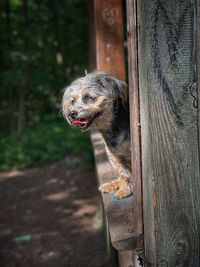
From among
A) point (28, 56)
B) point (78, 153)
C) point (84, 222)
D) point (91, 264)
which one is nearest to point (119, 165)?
point (91, 264)

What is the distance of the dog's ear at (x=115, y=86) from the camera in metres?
2.18

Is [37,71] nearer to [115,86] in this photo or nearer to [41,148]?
[41,148]

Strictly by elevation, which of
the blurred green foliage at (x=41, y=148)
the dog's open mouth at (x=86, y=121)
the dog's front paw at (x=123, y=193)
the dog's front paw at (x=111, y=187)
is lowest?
the blurred green foliage at (x=41, y=148)

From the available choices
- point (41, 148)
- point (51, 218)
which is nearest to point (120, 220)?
point (51, 218)

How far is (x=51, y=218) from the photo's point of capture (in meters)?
4.60

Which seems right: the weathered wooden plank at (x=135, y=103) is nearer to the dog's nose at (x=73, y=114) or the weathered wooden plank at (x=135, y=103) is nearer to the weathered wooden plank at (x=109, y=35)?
the dog's nose at (x=73, y=114)

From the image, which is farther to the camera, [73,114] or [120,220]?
[73,114]

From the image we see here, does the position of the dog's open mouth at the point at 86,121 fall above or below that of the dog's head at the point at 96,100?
below

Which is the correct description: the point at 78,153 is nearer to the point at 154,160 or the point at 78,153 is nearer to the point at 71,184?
the point at 71,184

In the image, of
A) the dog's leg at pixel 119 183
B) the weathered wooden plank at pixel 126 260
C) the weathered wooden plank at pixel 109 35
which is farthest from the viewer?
the weathered wooden plank at pixel 109 35

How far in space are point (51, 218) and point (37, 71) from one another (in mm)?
6679

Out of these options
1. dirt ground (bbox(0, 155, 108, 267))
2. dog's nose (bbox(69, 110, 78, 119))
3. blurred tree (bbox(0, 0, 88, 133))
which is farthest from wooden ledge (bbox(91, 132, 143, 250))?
blurred tree (bbox(0, 0, 88, 133))

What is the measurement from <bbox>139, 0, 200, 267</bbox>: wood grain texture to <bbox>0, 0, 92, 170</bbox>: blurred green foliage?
5.09 metres

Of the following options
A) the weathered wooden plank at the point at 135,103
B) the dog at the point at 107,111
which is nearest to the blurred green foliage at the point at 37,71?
the dog at the point at 107,111
